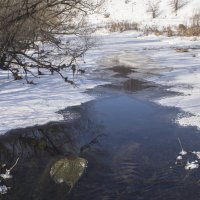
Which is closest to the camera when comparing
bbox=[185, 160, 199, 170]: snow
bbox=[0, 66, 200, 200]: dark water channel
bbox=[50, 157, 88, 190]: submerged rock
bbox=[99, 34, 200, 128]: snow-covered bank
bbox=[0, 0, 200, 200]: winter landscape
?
bbox=[0, 0, 200, 200]: winter landscape

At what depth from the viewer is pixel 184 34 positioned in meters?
32.1

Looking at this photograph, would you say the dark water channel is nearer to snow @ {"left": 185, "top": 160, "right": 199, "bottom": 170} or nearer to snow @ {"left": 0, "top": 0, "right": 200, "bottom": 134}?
snow @ {"left": 185, "top": 160, "right": 199, "bottom": 170}

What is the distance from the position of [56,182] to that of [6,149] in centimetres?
206

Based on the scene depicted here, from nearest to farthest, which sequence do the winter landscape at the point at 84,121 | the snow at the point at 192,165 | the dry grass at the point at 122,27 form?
the winter landscape at the point at 84,121
the snow at the point at 192,165
the dry grass at the point at 122,27

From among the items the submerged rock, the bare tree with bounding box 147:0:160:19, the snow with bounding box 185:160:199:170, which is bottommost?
the snow with bounding box 185:160:199:170

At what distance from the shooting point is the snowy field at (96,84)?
11078 millimetres

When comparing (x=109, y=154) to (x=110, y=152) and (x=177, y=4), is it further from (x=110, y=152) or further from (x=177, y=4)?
(x=177, y=4)

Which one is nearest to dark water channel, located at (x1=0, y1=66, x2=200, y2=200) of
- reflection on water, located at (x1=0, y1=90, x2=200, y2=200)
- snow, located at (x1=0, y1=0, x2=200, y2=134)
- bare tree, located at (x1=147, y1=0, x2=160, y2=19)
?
reflection on water, located at (x1=0, y1=90, x2=200, y2=200)

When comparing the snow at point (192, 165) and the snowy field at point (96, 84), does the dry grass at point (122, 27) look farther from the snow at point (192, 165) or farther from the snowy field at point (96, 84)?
the snow at point (192, 165)

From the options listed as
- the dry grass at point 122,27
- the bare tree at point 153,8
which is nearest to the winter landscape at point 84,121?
the dry grass at point 122,27

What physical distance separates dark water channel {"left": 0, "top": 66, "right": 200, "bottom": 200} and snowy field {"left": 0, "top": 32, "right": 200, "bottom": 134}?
0.52m

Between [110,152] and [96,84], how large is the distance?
7061 millimetres

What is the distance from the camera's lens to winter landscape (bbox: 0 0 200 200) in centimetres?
675

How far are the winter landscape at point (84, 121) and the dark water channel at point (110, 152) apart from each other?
19 millimetres
